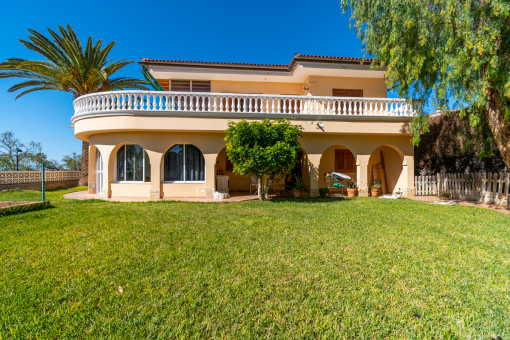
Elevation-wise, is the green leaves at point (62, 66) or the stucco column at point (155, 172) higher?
the green leaves at point (62, 66)

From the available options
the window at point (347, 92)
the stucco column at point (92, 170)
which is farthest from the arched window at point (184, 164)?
the window at point (347, 92)

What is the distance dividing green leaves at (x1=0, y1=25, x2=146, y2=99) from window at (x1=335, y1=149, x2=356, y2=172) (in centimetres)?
1551

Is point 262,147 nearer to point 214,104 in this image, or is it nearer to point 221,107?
point 221,107

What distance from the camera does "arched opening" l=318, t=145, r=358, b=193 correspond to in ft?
48.3

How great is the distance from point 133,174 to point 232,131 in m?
Answer: 6.00

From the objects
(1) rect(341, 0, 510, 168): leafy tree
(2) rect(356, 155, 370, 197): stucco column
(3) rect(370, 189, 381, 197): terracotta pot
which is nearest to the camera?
(1) rect(341, 0, 510, 168): leafy tree

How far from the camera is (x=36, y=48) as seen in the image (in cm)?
1453

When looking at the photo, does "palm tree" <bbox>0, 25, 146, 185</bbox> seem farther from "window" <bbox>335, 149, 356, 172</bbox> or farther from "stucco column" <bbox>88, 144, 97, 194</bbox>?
"window" <bbox>335, 149, 356, 172</bbox>

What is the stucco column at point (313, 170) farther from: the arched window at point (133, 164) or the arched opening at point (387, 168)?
the arched window at point (133, 164)

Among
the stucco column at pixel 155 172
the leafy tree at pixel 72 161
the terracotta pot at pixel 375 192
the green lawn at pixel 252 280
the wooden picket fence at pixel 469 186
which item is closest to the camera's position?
the green lawn at pixel 252 280

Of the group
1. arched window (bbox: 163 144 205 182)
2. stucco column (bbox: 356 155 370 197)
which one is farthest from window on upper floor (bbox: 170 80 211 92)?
stucco column (bbox: 356 155 370 197)

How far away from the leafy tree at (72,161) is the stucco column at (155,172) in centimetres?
4209

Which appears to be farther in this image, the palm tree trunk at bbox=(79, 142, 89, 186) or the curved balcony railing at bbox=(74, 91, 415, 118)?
the palm tree trunk at bbox=(79, 142, 89, 186)

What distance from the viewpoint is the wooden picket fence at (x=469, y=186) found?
385 inches
